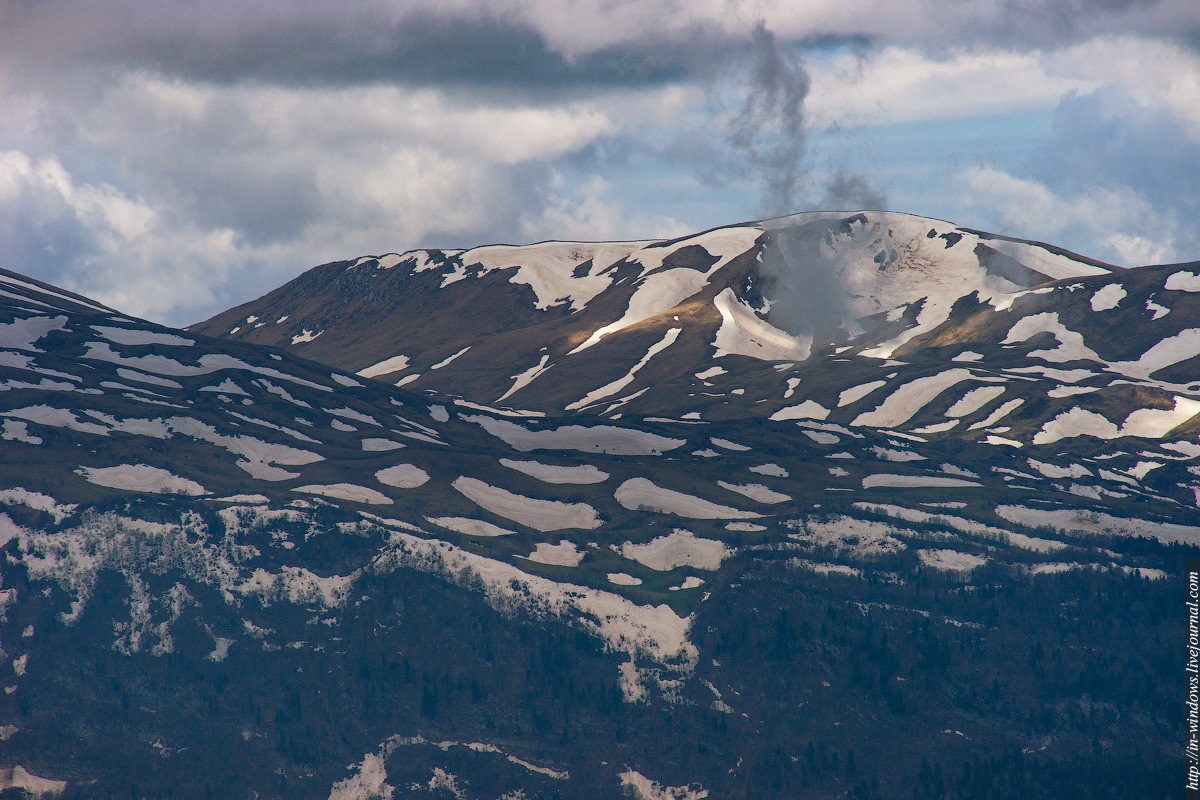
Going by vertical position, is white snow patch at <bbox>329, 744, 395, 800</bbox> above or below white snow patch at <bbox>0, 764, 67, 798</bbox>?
above

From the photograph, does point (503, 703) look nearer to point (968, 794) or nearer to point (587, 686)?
point (587, 686)

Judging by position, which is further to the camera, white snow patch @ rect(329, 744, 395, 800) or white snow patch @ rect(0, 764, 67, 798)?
white snow patch @ rect(329, 744, 395, 800)

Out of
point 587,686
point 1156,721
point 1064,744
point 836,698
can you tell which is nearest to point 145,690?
point 587,686

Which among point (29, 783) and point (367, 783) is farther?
point (367, 783)

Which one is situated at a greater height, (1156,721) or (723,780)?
(1156,721)

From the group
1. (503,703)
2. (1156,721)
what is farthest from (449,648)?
(1156,721)

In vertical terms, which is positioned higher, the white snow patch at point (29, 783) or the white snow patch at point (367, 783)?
the white snow patch at point (367, 783)

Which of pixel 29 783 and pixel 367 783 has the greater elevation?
pixel 367 783

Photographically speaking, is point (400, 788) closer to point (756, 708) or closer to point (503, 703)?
point (503, 703)

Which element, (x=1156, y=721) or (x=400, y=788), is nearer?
(x=400, y=788)

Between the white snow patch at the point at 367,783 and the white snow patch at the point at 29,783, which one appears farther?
the white snow patch at the point at 367,783
